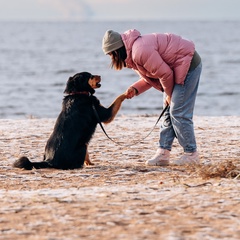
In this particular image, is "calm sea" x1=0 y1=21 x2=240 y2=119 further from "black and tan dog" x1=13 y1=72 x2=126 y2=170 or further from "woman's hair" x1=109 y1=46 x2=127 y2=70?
"woman's hair" x1=109 y1=46 x2=127 y2=70

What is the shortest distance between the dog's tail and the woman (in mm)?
1150

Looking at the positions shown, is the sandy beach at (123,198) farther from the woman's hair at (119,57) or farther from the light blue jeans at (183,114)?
the woman's hair at (119,57)

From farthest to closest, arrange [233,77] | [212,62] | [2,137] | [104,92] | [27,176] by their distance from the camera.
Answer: [212,62], [233,77], [104,92], [2,137], [27,176]

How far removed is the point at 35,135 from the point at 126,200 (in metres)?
5.27

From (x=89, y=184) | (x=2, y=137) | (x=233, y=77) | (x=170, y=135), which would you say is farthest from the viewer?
(x=233, y=77)

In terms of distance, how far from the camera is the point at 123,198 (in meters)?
6.70

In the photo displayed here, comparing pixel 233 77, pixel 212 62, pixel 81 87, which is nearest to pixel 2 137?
pixel 81 87

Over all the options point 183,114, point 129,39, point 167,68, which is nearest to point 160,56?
point 167,68

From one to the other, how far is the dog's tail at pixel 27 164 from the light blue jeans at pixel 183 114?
1.34m

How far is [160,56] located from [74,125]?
122cm

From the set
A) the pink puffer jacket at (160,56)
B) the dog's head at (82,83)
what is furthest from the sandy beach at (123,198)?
the pink puffer jacket at (160,56)

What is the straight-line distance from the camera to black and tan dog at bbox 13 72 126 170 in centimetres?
866

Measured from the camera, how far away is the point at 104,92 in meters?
31.2

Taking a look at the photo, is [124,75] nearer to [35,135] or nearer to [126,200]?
[35,135]
